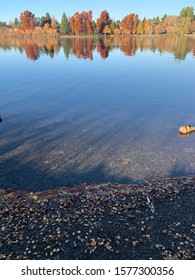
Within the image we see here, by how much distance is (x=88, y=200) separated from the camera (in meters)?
12.5

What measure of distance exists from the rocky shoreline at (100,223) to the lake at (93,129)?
2462 millimetres

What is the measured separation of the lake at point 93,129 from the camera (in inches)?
648

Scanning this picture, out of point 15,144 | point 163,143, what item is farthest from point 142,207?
point 15,144

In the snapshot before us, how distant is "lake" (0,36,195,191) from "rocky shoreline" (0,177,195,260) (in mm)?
2462

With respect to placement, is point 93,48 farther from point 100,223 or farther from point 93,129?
point 100,223

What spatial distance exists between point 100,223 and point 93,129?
1463 centimetres

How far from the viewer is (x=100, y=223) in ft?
34.8

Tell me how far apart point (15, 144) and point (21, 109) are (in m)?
11.3

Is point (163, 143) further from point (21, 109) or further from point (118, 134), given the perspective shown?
point (21, 109)

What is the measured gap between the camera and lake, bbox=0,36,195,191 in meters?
16.5

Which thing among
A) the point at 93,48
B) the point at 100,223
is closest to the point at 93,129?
the point at 100,223

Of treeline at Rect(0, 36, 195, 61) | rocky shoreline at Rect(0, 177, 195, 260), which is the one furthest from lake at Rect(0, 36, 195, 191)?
treeline at Rect(0, 36, 195, 61)

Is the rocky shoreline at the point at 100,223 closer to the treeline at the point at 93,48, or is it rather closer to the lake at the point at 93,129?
the lake at the point at 93,129

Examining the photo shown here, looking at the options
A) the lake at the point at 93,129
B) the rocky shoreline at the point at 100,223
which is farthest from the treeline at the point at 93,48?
Answer: the rocky shoreline at the point at 100,223
